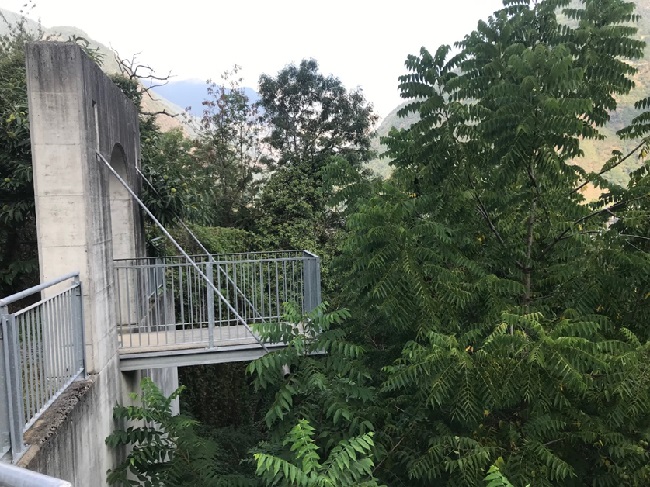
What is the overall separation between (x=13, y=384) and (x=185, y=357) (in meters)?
3.61

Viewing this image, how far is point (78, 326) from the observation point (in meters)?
6.00

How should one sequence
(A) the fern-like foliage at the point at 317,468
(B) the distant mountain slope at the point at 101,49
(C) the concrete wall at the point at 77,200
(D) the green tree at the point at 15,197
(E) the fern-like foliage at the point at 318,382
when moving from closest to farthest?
(A) the fern-like foliage at the point at 317,468, (E) the fern-like foliage at the point at 318,382, (C) the concrete wall at the point at 77,200, (D) the green tree at the point at 15,197, (B) the distant mountain slope at the point at 101,49

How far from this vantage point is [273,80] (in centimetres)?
2166

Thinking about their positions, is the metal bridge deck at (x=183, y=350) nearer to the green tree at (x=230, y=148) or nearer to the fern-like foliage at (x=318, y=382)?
the fern-like foliage at (x=318, y=382)

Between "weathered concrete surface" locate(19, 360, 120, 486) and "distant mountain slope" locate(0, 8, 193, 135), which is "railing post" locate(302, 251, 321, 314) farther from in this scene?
"distant mountain slope" locate(0, 8, 193, 135)

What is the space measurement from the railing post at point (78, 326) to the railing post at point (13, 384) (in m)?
1.81

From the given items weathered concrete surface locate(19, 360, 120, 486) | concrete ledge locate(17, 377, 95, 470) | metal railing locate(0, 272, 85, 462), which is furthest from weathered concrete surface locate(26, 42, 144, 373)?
concrete ledge locate(17, 377, 95, 470)

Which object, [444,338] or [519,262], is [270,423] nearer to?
[444,338]

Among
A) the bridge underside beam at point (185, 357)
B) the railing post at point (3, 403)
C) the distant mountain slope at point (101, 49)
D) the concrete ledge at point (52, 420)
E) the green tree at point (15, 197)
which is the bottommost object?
the bridge underside beam at point (185, 357)

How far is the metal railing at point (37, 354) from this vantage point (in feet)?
12.8

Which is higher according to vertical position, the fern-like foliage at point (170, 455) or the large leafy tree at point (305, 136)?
the large leafy tree at point (305, 136)

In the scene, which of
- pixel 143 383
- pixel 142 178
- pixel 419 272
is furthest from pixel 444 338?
pixel 142 178

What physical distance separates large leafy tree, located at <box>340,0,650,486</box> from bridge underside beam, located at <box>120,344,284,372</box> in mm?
2134

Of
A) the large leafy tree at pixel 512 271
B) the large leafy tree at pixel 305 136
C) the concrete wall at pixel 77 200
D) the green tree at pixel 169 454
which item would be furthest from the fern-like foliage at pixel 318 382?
the large leafy tree at pixel 305 136
